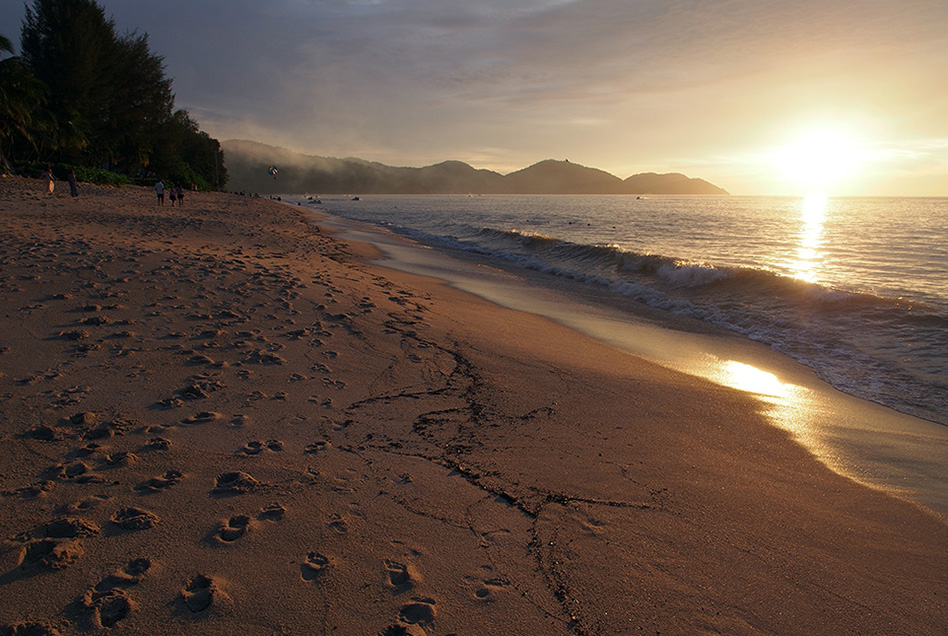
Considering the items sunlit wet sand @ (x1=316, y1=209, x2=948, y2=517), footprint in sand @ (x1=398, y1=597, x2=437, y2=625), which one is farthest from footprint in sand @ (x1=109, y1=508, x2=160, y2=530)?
sunlit wet sand @ (x1=316, y1=209, x2=948, y2=517)

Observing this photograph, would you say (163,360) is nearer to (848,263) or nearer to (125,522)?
(125,522)

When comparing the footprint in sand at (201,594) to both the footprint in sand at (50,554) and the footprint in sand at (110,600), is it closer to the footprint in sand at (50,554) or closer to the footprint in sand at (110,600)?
the footprint in sand at (110,600)

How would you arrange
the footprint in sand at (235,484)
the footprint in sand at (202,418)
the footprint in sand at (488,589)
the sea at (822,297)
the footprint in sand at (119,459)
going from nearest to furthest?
the footprint in sand at (488,589) → the footprint in sand at (235,484) → the footprint in sand at (119,459) → the footprint in sand at (202,418) → the sea at (822,297)

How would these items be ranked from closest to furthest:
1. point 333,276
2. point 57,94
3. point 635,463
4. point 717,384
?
point 635,463 → point 717,384 → point 333,276 → point 57,94

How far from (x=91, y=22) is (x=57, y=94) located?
23.7ft

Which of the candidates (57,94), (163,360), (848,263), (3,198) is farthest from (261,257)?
(57,94)

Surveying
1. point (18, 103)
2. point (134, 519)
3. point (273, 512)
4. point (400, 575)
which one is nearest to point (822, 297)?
point (400, 575)

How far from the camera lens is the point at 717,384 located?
6105mm

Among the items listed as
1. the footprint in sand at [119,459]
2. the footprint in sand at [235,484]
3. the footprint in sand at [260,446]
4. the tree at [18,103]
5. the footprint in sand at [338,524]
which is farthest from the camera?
the tree at [18,103]

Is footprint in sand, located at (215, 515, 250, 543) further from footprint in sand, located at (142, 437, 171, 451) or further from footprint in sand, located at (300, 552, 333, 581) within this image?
footprint in sand, located at (142, 437, 171, 451)

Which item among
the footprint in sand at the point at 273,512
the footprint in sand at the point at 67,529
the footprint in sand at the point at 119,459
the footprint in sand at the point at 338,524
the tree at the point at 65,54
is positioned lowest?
the footprint in sand at the point at 338,524

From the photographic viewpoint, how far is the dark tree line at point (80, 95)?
34.5 m

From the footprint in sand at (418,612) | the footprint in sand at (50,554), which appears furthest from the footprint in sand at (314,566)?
the footprint in sand at (50,554)

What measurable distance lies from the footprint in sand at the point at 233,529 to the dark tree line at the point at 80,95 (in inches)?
1677
